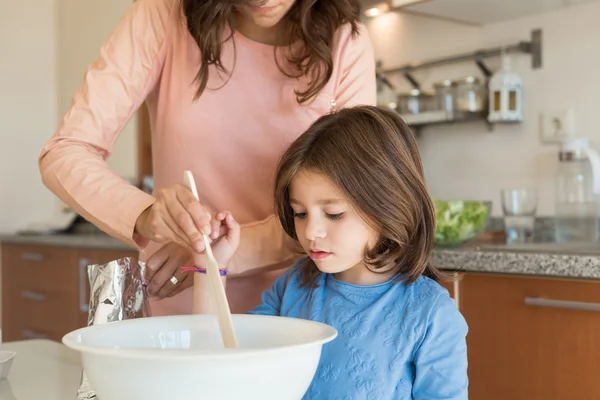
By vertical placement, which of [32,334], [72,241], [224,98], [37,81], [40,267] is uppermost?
[37,81]

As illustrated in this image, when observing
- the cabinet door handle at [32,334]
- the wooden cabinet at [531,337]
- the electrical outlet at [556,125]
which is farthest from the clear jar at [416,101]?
the cabinet door handle at [32,334]

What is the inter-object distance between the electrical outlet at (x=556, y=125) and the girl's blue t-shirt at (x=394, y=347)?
Answer: 4.28ft

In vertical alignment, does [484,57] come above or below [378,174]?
above

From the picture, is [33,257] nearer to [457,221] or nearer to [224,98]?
[457,221]

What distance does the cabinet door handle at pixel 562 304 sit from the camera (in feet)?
4.96

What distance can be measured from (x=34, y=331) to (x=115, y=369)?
2.95m

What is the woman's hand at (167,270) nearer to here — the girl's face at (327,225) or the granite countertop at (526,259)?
the girl's face at (327,225)

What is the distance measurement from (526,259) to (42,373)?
105 centimetres

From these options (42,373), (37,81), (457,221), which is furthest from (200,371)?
(37,81)

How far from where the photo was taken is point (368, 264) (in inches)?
40.1

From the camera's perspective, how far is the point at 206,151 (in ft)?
3.77

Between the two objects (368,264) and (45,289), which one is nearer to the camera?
(368,264)

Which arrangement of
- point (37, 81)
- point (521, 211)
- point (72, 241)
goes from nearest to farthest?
point (521, 211)
point (72, 241)
point (37, 81)

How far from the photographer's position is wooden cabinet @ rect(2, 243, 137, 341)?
305 centimetres
